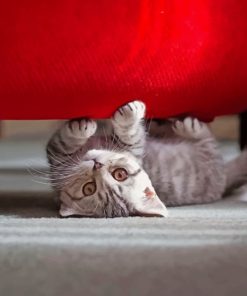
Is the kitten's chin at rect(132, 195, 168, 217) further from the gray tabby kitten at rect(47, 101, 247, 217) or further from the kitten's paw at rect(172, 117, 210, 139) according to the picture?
the kitten's paw at rect(172, 117, 210, 139)

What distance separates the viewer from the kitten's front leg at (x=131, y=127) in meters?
1.55

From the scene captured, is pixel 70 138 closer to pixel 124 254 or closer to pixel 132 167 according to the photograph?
pixel 132 167

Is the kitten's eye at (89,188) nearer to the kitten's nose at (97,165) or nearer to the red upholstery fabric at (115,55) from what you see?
the kitten's nose at (97,165)

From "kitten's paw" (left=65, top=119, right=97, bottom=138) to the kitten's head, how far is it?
0.05m

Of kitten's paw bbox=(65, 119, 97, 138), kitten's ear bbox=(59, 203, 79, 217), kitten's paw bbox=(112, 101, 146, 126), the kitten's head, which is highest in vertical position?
kitten's paw bbox=(112, 101, 146, 126)

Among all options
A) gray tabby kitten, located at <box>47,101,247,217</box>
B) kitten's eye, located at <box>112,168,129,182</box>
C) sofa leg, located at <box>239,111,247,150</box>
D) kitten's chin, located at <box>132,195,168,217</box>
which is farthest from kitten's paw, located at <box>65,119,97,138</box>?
sofa leg, located at <box>239,111,247,150</box>

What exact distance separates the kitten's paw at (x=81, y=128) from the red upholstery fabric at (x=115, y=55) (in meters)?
0.04

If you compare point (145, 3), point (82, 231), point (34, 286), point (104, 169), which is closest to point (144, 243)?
point (82, 231)

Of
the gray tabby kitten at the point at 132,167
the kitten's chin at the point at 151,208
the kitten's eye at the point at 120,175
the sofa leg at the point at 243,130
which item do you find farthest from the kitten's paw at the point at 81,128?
the sofa leg at the point at 243,130

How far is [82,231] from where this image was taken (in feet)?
4.18

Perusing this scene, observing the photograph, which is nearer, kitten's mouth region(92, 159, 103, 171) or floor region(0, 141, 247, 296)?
floor region(0, 141, 247, 296)

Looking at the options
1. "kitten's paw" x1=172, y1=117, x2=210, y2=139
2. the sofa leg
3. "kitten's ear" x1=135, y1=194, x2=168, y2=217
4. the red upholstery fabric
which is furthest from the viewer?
the sofa leg

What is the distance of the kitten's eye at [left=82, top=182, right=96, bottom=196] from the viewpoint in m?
1.55

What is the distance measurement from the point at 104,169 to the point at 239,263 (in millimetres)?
586
